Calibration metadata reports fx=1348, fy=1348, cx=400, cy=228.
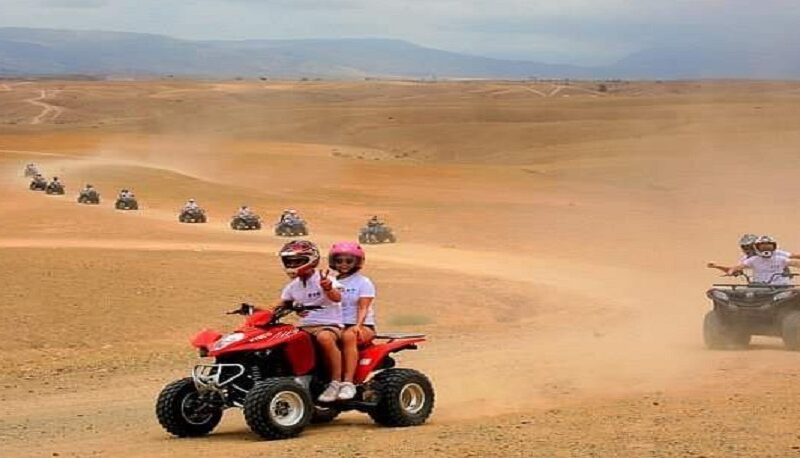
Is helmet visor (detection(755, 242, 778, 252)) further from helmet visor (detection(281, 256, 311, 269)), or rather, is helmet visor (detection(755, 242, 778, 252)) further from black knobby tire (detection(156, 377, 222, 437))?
black knobby tire (detection(156, 377, 222, 437))

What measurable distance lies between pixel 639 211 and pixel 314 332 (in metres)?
44.8

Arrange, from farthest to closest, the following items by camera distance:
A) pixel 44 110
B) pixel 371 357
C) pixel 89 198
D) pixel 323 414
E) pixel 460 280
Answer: pixel 44 110
pixel 89 198
pixel 460 280
pixel 323 414
pixel 371 357

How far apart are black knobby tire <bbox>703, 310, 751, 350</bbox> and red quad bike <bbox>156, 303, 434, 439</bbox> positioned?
7.26m

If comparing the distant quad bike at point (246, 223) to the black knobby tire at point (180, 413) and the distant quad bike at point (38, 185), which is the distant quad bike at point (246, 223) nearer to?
the distant quad bike at point (38, 185)

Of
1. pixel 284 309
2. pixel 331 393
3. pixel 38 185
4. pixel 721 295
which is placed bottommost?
pixel 331 393

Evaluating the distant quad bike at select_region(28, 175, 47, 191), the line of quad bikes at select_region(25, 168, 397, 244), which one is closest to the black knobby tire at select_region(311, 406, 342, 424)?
the line of quad bikes at select_region(25, 168, 397, 244)

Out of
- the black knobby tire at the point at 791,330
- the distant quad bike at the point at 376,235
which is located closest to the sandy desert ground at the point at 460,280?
the black knobby tire at the point at 791,330

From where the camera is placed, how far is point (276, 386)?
11383mm

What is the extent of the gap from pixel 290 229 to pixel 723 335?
2567cm

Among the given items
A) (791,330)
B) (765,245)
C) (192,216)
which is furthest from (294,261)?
(192,216)

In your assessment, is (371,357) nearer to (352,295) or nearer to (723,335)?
(352,295)

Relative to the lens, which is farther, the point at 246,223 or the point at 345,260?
the point at 246,223

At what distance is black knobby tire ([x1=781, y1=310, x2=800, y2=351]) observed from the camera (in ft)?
57.6

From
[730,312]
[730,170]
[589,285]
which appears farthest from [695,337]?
[730,170]
